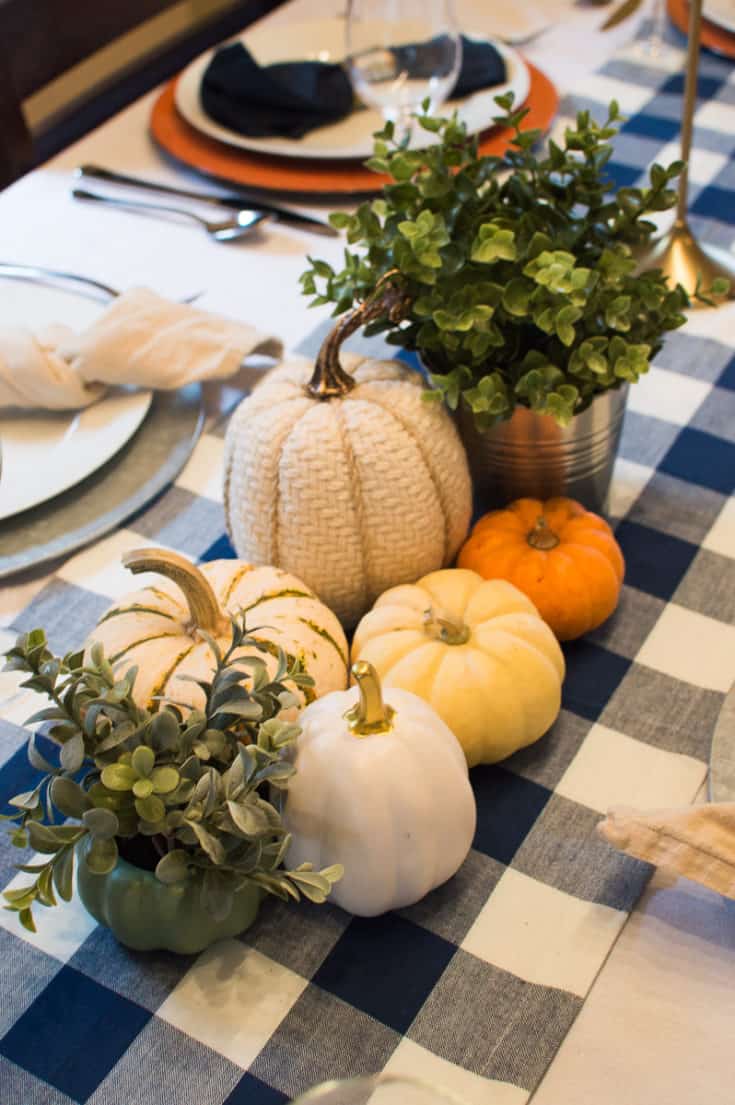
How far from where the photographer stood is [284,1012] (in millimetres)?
712

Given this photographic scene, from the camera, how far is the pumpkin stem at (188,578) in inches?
29.0

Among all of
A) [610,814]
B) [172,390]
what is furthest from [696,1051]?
[172,390]

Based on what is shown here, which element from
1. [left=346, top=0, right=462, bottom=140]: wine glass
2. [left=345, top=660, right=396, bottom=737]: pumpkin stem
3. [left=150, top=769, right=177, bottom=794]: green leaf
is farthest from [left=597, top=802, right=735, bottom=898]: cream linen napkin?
[left=346, top=0, right=462, bottom=140]: wine glass

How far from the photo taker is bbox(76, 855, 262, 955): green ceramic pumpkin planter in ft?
2.30

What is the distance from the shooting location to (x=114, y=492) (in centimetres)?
107

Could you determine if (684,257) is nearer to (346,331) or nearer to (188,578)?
(346,331)

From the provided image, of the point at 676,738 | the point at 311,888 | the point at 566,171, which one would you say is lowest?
the point at 676,738

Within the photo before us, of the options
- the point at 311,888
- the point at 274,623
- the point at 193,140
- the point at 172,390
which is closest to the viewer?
the point at 311,888

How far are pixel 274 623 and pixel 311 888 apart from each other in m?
0.20

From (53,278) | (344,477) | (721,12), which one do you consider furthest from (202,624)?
(721,12)

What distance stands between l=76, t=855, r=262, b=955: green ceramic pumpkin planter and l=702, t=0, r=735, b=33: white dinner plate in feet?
4.63

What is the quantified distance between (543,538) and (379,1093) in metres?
0.52

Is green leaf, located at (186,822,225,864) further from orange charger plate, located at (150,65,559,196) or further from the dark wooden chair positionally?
the dark wooden chair

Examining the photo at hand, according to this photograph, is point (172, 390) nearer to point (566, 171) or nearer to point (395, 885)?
point (566, 171)
